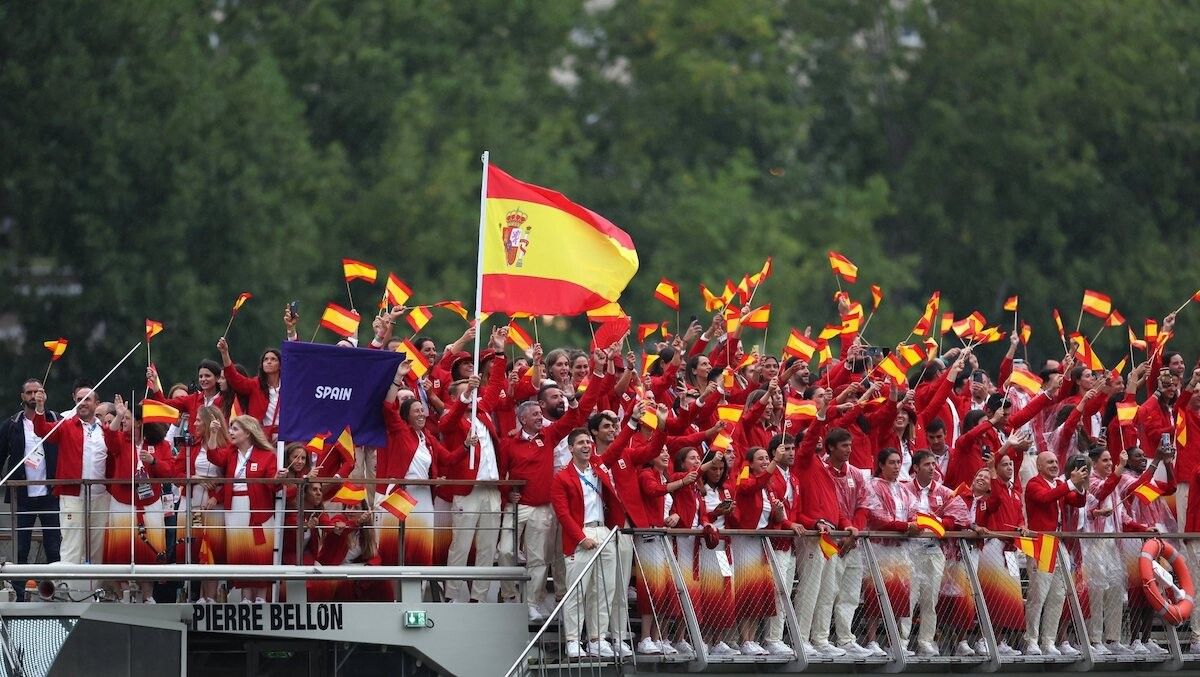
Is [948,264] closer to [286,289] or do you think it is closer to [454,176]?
[454,176]

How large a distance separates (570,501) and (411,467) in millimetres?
1573

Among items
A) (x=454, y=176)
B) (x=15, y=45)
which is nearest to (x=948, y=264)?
(x=454, y=176)

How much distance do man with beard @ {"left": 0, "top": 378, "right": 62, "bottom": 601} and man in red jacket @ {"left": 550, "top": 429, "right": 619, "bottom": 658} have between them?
4.68 metres

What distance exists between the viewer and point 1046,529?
26.4 m

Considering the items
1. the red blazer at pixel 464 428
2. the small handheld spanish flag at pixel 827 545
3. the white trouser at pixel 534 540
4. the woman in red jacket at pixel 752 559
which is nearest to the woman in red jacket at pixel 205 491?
the red blazer at pixel 464 428

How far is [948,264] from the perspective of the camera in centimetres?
6325

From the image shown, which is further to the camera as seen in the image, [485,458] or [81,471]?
[81,471]

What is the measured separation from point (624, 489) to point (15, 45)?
27.4 m

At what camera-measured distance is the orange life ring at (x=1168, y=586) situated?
26641 millimetres

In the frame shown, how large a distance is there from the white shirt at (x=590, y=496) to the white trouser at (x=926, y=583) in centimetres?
323

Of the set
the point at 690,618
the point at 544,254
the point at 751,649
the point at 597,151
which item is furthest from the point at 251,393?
the point at 597,151

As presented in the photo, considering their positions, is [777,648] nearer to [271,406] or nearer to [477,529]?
[477,529]

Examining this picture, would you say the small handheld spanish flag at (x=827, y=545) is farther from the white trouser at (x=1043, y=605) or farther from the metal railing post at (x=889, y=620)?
the white trouser at (x=1043, y=605)

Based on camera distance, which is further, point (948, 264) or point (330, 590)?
point (948, 264)
